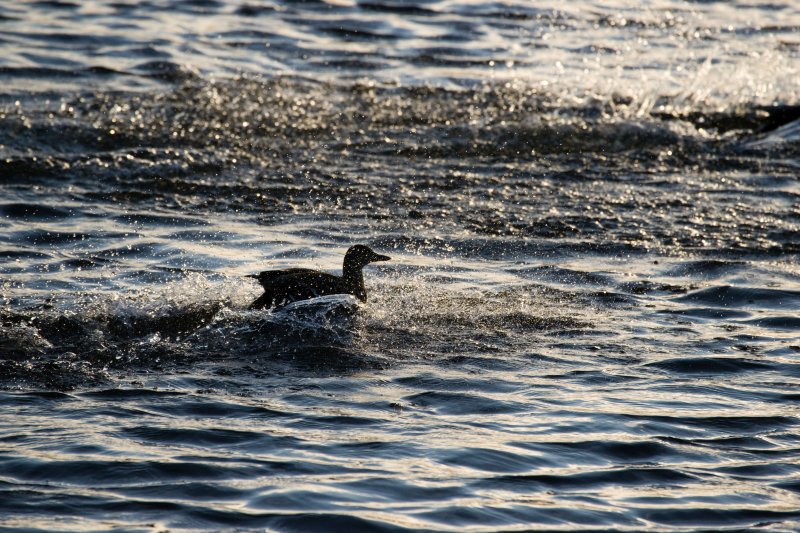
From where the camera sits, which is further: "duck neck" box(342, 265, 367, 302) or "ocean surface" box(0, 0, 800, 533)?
"duck neck" box(342, 265, 367, 302)

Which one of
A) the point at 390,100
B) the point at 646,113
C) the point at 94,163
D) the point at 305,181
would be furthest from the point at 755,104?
the point at 94,163

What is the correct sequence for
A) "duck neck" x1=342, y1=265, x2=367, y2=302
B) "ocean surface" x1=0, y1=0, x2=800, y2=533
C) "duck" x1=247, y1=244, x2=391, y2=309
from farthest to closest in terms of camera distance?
1. "duck neck" x1=342, y1=265, x2=367, y2=302
2. "duck" x1=247, y1=244, x2=391, y2=309
3. "ocean surface" x1=0, y1=0, x2=800, y2=533

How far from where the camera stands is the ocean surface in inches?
239

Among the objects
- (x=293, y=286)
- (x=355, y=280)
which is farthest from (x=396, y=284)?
Answer: (x=293, y=286)

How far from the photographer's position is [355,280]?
8797 millimetres

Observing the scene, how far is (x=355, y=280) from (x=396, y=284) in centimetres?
100

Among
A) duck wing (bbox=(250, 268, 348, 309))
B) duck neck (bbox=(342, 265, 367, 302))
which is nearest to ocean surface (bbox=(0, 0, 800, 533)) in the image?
duck wing (bbox=(250, 268, 348, 309))

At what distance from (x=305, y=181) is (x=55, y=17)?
32.1ft

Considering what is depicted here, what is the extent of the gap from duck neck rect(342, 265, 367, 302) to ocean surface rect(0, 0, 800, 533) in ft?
0.66

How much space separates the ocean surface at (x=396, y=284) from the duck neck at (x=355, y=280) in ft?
0.66

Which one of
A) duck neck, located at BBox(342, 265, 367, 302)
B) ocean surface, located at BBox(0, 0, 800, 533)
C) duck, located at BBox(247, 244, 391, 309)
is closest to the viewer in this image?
ocean surface, located at BBox(0, 0, 800, 533)

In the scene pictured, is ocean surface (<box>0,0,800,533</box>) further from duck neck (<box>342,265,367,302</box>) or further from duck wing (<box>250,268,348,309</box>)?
duck neck (<box>342,265,367,302</box>)

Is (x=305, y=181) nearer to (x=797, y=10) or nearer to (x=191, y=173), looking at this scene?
(x=191, y=173)

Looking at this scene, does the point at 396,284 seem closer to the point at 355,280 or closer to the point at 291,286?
the point at 355,280
